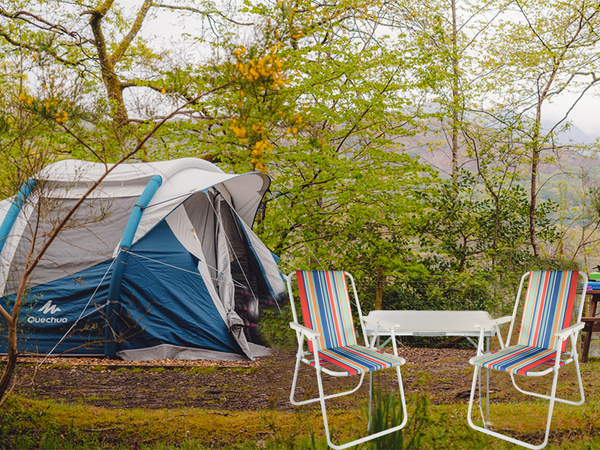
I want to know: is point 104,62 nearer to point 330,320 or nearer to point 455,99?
point 455,99

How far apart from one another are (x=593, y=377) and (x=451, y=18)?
8019 mm

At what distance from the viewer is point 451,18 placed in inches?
424

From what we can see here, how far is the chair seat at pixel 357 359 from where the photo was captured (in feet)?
8.46

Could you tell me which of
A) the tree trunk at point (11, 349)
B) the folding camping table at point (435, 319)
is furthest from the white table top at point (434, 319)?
the tree trunk at point (11, 349)

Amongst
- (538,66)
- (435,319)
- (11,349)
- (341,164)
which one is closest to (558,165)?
(538,66)

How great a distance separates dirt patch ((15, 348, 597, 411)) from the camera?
3.68 metres

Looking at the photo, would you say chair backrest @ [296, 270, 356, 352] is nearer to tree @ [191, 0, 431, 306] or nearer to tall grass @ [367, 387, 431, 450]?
tall grass @ [367, 387, 431, 450]

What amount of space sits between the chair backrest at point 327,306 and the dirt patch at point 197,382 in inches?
22.7

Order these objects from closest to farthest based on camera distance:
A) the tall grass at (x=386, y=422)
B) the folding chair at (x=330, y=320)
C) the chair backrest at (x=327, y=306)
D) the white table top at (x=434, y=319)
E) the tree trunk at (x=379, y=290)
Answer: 1. the tall grass at (x=386, y=422)
2. the folding chair at (x=330, y=320)
3. the chair backrest at (x=327, y=306)
4. the white table top at (x=434, y=319)
5. the tree trunk at (x=379, y=290)

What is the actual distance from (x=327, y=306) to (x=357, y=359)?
1.63ft

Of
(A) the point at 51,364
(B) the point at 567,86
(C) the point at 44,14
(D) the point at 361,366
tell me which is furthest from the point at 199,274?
(B) the point at 567,86

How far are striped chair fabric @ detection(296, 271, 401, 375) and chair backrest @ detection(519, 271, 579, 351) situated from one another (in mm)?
1002

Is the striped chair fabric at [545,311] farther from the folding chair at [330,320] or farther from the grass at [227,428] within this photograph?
the folding chair at [330,320]

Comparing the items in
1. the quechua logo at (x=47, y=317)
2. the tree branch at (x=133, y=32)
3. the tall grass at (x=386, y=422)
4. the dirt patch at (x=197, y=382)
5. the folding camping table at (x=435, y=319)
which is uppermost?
the tree branch at (x=133, y=32)
